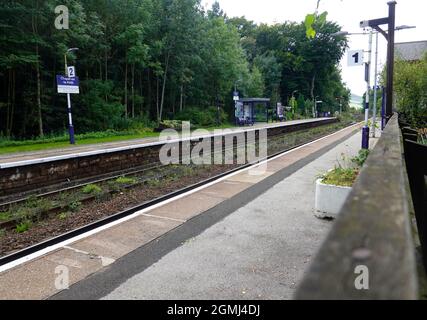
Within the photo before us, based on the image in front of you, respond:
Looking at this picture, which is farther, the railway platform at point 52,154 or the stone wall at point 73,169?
the railway platform at point 52,154

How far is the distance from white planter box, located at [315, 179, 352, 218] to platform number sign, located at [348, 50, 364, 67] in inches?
268

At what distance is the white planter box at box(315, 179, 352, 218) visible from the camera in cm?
568

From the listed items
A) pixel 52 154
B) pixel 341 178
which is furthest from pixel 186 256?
pixel 52 154

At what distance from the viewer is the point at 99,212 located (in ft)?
23.5

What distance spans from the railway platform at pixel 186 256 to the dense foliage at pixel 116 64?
1237cm

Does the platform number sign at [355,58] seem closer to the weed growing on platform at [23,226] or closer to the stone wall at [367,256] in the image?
the weed growing on platform at [23,226]

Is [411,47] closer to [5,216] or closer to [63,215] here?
[63,215]

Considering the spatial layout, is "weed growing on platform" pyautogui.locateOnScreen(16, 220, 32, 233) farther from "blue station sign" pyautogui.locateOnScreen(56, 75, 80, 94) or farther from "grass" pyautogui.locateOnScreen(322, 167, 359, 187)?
"blue station sign" pyautogui.locateOnScreen(56, 75, 80, 94)

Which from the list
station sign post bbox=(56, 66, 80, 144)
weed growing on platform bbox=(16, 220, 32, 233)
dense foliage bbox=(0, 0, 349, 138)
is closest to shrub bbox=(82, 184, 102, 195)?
weed growing on platform bbox=(16, 220, 32, 233)

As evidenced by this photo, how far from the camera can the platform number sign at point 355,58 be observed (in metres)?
10.9

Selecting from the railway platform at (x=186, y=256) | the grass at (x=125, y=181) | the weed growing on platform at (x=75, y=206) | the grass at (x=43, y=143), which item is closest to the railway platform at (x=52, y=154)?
the grass at (x=43, y=143)

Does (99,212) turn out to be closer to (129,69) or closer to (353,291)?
(353,291)
